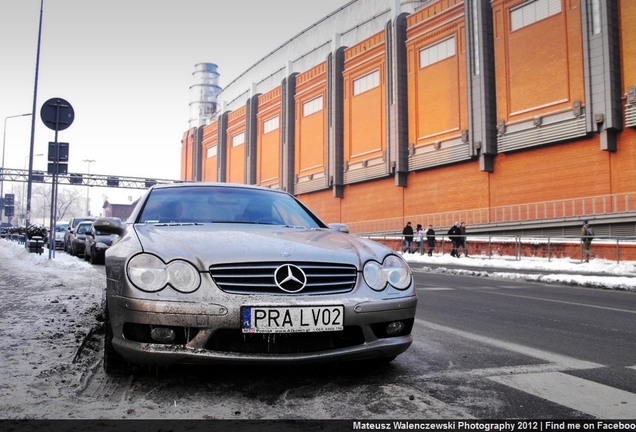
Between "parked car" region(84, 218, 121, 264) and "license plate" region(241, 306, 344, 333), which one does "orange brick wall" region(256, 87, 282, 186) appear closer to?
"parked car" region(84, 218, 121, 264)

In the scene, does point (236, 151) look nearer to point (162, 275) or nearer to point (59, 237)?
point (59, 237)

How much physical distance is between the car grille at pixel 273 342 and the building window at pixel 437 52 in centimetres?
3203

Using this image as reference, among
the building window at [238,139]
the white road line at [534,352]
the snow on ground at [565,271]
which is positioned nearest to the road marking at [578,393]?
the white road line at [534,352]

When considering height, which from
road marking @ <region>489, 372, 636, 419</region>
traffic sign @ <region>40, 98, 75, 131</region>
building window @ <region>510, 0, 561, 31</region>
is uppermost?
building window @ <region>510, 0, 561, 31</region>

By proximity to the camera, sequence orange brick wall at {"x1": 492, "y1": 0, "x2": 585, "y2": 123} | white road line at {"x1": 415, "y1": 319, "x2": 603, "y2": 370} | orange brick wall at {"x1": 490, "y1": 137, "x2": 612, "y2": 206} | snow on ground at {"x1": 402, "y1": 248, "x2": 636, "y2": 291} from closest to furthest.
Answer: white road line at {"x1": 415, "y1": 319, "x2": 603, "y2": 370} < snow on ground at {"x1": 402, "y1": 248, "x2": 636, "y2": 291} < orange brick wall at {"x1": 490, "y1": 137, "x2": 612, "y2": 206} < orange brick wall at {"x1": 492, "y1": 0, "x2": 585, "y2": 123}

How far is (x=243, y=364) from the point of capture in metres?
3.11

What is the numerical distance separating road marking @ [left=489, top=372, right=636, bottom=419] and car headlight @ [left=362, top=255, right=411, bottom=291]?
0.86 meters

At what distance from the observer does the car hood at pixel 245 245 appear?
330cm

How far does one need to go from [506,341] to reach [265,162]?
47526mm

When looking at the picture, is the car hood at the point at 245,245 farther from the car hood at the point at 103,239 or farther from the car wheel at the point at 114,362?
the car hood at the point at 103,239

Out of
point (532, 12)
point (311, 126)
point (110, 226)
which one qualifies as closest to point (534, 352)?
point (110, 226)

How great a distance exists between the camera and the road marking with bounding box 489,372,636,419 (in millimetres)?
2916

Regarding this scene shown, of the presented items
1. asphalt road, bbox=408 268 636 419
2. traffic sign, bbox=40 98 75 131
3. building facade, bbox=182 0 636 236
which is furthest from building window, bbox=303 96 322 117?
asphalt road, bbox=408 268 636 419

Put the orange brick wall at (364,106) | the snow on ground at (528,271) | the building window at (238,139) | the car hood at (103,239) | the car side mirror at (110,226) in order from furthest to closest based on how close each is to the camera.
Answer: the building window at (238,139) < the orange brick wall at (364,106) < the car hood at (103,239) < the snow on ground at (528,271) < the car side mirror at (110,226)
